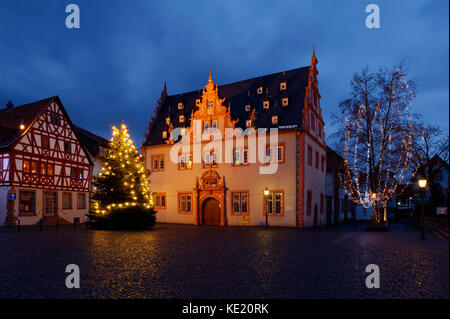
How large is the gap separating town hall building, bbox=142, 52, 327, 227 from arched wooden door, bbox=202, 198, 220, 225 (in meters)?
0.09

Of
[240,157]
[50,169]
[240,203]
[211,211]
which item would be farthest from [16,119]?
[240,203]

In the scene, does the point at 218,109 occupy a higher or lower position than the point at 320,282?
higher

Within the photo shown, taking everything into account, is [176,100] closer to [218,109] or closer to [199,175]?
[218,109]

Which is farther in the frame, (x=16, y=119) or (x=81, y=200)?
(x=81, y=200)

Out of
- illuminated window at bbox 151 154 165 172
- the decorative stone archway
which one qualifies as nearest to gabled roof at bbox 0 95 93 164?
illuminated window at bbox 151 154 165 172

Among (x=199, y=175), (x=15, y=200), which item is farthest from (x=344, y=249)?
(x=15, y=200)

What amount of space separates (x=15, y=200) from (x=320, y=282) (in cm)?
2935

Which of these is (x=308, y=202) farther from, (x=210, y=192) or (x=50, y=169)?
(x=50, y=169)

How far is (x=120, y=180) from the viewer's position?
26219 millimetres

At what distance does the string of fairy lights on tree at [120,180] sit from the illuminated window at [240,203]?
7.50 m

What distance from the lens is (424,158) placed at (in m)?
31.6

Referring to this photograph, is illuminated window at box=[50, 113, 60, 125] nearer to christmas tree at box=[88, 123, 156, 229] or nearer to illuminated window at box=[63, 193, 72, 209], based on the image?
illuminated window at box=[63, 193, 72, 209]

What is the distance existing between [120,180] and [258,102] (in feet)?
48.0

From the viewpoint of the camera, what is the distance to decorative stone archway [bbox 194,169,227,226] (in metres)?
30.4
